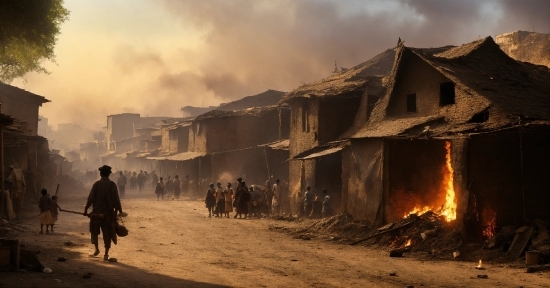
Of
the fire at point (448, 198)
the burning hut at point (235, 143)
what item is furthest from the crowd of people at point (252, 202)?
the burning hut at point (235, 143)

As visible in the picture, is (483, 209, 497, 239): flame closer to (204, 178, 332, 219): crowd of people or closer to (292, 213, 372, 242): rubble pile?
(292, 213, 372, 242): rubble pile

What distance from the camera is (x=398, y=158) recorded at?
19469mm

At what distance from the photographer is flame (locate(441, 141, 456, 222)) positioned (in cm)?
1767

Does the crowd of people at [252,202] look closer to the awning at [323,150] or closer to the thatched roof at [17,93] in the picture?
the awning at [323,150]

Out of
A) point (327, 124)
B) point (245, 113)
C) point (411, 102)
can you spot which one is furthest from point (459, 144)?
point (245, 113)

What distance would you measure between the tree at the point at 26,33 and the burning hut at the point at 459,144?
17010mm

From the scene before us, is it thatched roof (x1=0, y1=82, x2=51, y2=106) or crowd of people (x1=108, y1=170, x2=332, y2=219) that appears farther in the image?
thatched roof (x1=0, y1=82, x2=51, y2=106)

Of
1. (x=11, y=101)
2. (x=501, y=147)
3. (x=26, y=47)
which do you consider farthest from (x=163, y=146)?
(x=501, y=147)

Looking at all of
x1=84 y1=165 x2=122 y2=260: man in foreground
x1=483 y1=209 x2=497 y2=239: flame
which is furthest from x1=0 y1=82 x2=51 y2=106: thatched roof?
x1=483 y1=209 x2=497 y2=239: flame

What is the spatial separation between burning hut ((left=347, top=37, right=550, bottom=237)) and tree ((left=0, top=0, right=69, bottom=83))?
17.0 metres

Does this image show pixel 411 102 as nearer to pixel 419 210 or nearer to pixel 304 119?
pixel 419 210

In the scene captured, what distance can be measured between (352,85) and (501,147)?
1118 centimetres

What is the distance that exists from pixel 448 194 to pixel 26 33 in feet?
75.1

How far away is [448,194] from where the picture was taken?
1886 centimetres
